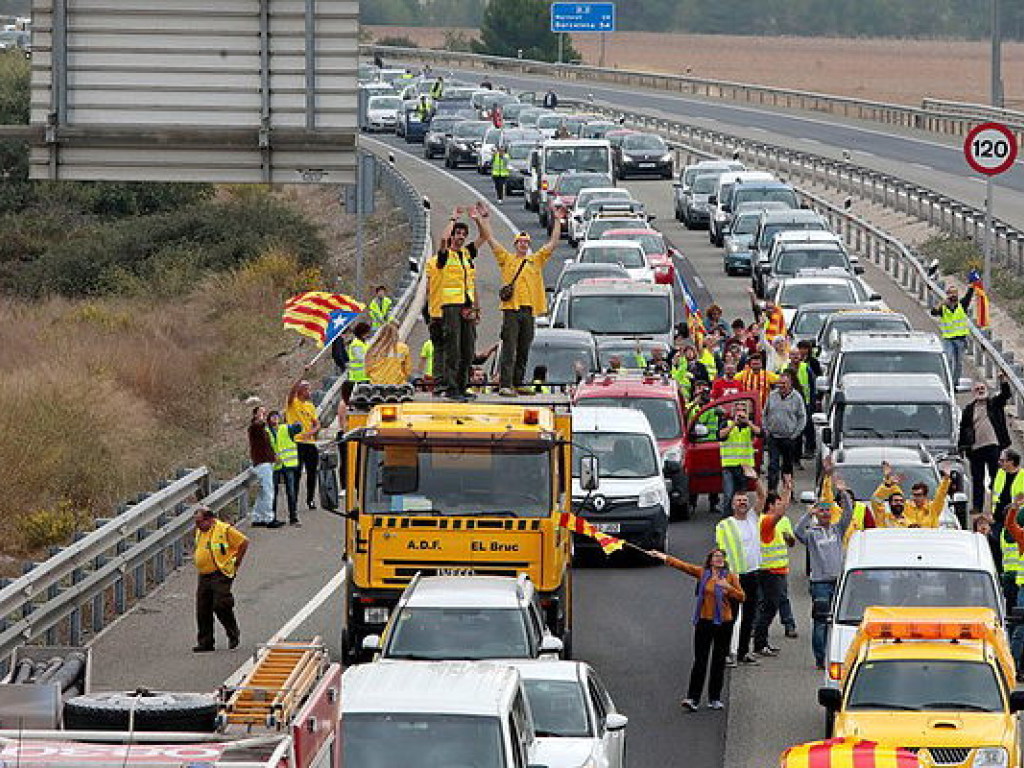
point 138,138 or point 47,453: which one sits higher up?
point 138,138

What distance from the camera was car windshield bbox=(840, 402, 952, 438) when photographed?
29344 millimetres

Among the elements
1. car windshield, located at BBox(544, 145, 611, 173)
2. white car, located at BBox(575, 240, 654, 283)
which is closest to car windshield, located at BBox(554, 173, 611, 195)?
car windshield, located at BBox(544, 145, 611, 173)

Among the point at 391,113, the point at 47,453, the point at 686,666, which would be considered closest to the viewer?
the point at 686,666

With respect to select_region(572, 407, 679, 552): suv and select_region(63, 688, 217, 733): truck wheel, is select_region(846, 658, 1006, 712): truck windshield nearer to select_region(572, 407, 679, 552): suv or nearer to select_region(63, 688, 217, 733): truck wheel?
select_region(63, 688, 217, 733): truck wheel

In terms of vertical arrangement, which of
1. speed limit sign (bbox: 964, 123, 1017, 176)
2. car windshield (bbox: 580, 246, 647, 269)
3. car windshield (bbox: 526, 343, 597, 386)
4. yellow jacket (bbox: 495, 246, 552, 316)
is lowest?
car windshield (bbox: 526, 343, 597, 386)

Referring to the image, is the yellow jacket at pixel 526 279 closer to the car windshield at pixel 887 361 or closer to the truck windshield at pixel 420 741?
the car windshield at pixel 887 361

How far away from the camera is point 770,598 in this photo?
22844 millimetres

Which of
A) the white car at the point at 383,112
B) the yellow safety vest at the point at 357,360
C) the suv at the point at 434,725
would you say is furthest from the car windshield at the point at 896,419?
the white car at the point at 383,112

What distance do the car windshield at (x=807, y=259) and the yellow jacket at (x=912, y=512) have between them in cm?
2088

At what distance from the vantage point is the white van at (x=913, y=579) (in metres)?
20.4

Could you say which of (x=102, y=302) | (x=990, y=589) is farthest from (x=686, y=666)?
(x=102, y=302)

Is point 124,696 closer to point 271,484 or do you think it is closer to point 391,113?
point 271,484

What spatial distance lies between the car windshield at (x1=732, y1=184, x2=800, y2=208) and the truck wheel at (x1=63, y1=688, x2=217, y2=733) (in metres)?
43.1

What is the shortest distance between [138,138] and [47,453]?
12900 millimetres
